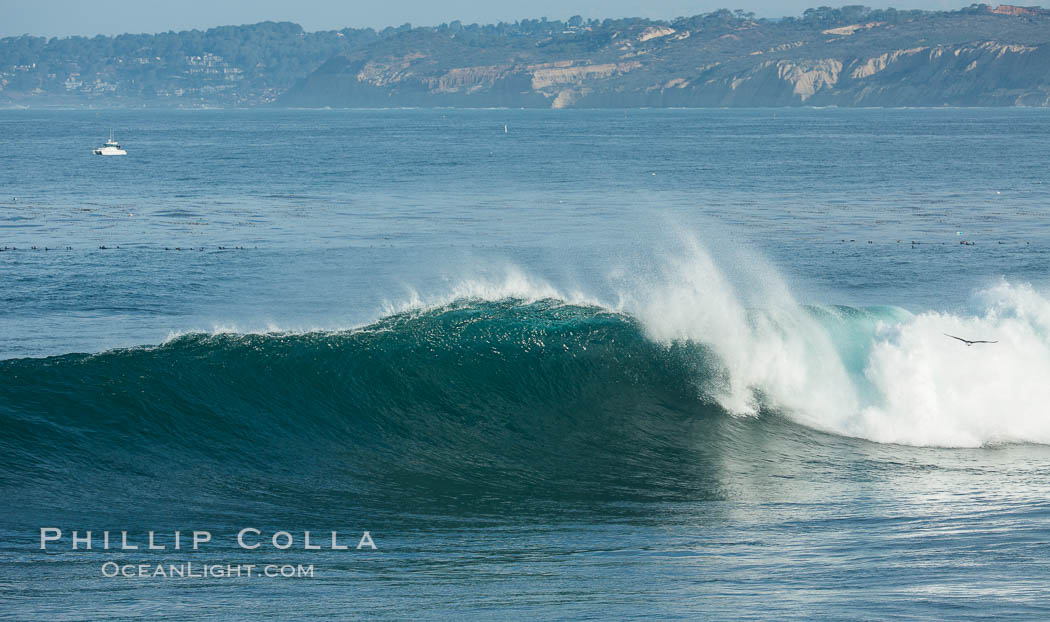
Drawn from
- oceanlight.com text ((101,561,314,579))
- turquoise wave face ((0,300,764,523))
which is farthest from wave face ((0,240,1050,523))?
oceanlight.com text ((101,561,314,579))

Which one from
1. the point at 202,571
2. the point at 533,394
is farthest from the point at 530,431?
the point at 202,571

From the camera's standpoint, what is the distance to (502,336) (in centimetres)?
1833

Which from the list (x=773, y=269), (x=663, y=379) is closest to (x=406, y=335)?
(x=663, y=379)

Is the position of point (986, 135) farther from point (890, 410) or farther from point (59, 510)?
point (59, 510)

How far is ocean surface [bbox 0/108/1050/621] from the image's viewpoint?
1020 cm

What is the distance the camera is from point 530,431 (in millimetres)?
16156

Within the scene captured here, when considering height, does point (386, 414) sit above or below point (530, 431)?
above

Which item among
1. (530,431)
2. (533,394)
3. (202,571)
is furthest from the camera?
(533,394)

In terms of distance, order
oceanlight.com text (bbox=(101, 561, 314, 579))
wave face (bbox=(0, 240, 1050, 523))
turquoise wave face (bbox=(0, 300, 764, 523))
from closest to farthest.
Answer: oceanlight.com text (bbox=(101, 561, 314, 579))
turquoise wave face (bbox=(0, 300, 764, 523))
wave face (bbox=(0, 240, 1050, 523))

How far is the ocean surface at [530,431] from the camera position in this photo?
33.5 ft

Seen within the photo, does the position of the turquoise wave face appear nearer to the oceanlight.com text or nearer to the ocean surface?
the ocean surface

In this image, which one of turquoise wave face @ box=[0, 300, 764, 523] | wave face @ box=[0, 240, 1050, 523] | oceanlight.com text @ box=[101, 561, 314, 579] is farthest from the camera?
wave face @ box=[0, 240, 1050, 523]

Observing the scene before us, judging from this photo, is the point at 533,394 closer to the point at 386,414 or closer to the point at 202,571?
the point at 386,414

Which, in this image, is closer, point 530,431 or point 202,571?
point 202,571
